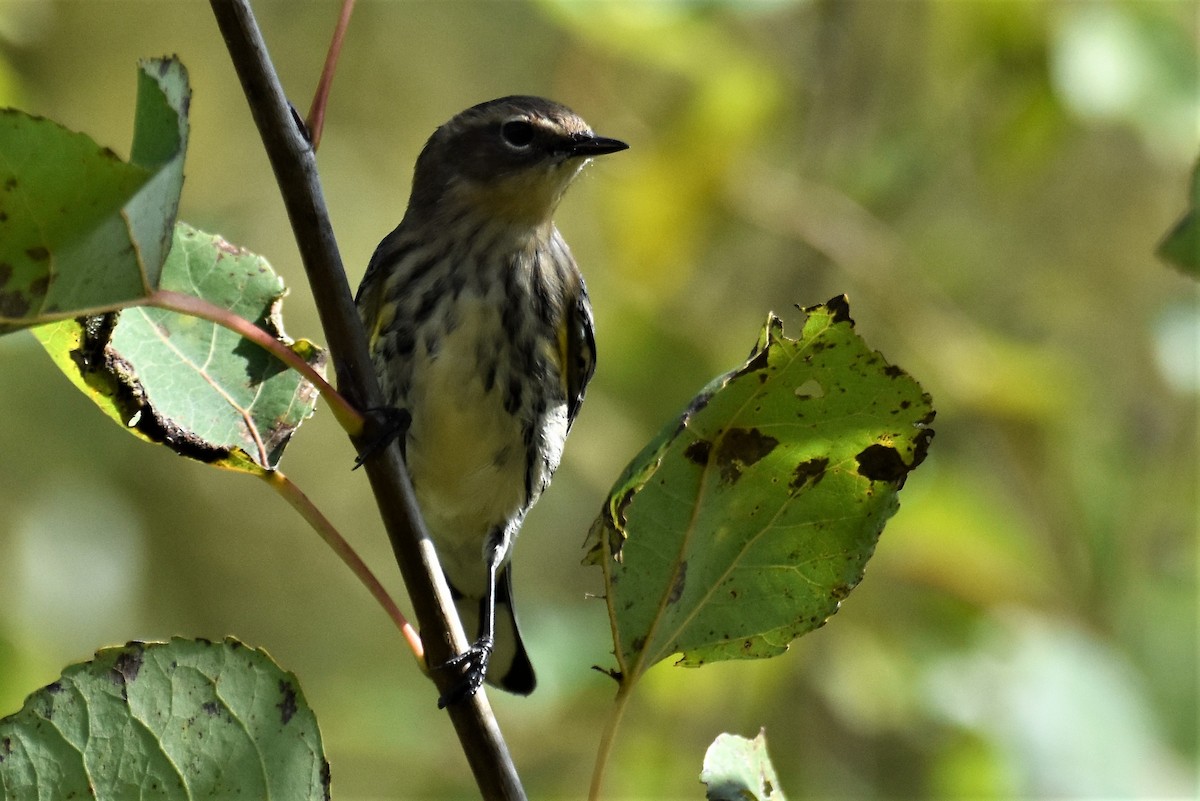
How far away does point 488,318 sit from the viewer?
311cm

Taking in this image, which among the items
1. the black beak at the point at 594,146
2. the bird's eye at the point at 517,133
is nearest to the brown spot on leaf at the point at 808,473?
the black beak at the point at 594,146

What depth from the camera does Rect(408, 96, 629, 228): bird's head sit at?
3.27m

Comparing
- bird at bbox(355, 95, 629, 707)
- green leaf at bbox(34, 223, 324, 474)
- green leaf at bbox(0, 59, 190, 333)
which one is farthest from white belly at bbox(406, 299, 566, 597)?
green leaf at bbox(0, 59, 190, 333)

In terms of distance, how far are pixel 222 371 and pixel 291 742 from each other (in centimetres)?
47

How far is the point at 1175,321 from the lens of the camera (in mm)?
3326

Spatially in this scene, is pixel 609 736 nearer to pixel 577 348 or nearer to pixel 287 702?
pixel 287 702

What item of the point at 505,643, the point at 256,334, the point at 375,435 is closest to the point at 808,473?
the point at 375,435

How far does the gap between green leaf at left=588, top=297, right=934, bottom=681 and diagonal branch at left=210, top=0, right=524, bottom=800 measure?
20cm

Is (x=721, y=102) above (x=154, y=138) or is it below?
above

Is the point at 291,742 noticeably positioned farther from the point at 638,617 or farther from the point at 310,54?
the point at 310,54

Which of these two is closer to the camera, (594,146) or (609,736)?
(609,736)

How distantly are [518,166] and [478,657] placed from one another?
1.25 m

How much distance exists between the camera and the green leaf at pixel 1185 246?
88cm

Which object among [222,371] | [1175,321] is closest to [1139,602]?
[1175,321]
